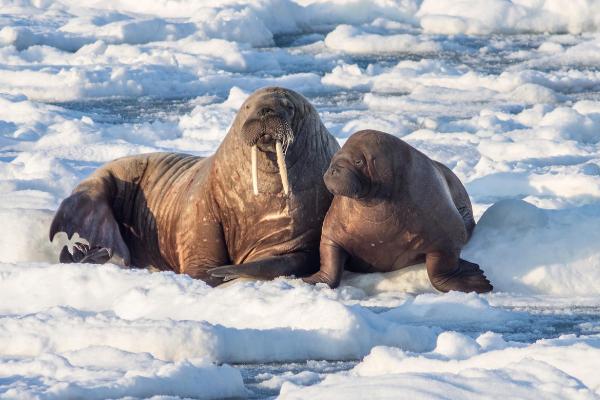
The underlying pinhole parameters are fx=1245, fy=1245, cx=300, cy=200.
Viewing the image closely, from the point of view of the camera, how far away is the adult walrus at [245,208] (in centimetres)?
678

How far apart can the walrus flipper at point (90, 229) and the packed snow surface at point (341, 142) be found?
16 centimetres

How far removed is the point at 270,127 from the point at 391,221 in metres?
0.82

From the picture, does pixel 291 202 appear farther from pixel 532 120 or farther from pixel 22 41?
pixel 22 41

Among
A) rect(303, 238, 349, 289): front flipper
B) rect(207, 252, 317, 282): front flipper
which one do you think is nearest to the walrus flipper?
rect(207, 252, 317, 282): front flipper

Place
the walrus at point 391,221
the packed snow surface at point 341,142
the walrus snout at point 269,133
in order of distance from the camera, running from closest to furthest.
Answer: the packed snow surface at point 341,142
the walrus at point 391,221
the walrus snout at point 269,133

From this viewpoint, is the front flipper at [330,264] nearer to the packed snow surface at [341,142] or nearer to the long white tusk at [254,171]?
the packed snow surface at [341,142]

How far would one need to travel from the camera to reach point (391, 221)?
6613mm

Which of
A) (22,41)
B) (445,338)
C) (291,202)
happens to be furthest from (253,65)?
(445,338)

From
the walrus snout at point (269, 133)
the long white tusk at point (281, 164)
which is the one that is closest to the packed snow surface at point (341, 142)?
the long white tusk at point (281, 164)

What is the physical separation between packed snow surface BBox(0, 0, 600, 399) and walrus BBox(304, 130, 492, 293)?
0.13 metres

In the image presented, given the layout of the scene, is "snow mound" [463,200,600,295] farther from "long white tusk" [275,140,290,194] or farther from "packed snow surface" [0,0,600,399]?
"long white tusk" [275,140,290,194]

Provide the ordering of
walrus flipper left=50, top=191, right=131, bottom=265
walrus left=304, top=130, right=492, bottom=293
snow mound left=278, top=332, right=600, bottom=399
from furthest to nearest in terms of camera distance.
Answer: walrus flipper left=50, top=191, right=131, bottom=265 < walrus left=304, top=130, right=492, bottom=293 < snow mound left=278, top=332, right=600, bottom=399

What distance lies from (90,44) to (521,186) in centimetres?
1068

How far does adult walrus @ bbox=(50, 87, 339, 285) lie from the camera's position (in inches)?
267
